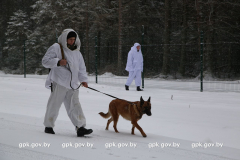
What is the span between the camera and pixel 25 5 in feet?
133

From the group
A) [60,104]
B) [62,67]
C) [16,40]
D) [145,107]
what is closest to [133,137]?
[145,107]

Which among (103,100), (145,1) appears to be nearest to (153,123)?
(103,100)

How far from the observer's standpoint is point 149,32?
28.9 metres

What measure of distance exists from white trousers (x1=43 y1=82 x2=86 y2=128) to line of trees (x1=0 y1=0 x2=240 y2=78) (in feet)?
42.3

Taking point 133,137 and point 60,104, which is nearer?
point 60,104

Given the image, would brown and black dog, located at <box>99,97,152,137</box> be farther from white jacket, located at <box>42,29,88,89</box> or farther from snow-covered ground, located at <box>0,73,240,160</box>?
white jacket, located at <box>42,29,88,89</box>

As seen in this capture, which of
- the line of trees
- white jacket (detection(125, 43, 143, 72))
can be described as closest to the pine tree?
the line of trees

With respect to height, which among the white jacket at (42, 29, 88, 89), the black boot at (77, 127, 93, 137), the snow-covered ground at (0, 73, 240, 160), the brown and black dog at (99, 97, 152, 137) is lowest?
the snow-covered ground at (0, 73, 240, 160)

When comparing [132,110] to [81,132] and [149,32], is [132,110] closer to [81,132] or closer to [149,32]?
[81,132]

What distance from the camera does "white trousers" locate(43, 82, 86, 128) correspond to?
495cm

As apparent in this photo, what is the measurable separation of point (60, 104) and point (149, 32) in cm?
2472

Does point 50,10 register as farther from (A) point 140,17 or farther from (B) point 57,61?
(B) point 57,61

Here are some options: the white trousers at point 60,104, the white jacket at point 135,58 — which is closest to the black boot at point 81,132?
the white trousers at point 60,104

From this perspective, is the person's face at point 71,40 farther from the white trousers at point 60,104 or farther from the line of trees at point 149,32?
the line of trees at point 149,32
